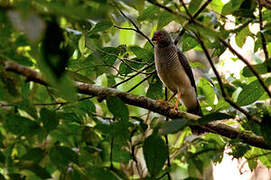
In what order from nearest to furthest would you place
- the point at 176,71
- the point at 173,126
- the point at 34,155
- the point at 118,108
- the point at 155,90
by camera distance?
the point at 173,126 → the point at 34,155 → the point at 118,108 → the point at 155,90 → the point at 176,71

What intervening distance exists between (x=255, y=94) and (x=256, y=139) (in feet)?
0.79

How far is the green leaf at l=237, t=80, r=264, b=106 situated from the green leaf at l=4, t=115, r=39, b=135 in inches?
42.7

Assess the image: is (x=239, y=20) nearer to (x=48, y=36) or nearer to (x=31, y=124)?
(x=31, y=124)

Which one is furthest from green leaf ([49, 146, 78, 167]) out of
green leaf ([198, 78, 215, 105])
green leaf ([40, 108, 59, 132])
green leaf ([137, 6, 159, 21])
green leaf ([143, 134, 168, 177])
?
green leaf ([198, 78, 215, 105])

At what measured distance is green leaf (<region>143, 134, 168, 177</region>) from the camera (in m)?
1.42

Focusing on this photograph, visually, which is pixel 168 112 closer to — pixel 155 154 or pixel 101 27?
pixel 101 27

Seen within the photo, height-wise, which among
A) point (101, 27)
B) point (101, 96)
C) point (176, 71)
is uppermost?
point (101, 27)

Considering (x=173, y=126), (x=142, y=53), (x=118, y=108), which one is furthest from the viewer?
(x=142, y=53)

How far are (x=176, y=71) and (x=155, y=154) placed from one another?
1961 mm

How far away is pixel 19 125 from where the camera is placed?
69.3 inches

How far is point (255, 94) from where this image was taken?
1979 millimetres

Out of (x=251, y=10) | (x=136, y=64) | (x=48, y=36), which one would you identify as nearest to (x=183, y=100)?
(x=136, y=64)

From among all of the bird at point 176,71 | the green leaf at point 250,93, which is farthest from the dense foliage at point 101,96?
the bird at point 176,71

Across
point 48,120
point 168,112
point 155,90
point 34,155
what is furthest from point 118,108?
point 155,90
